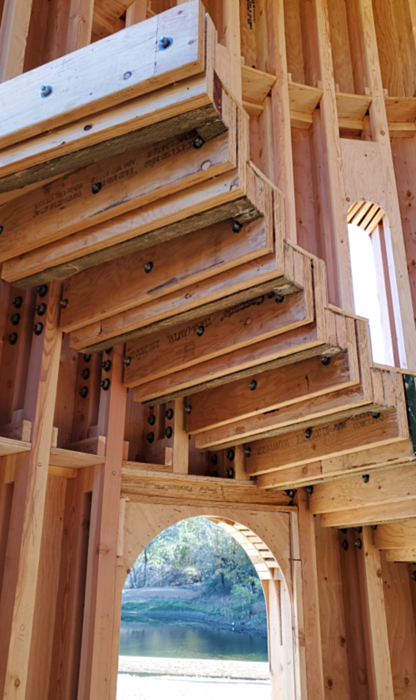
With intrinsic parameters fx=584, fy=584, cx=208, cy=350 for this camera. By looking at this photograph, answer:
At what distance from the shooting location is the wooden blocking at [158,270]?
8.90ft

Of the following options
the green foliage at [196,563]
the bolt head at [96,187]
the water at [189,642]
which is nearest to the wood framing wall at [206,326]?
the bolt head at [96,187]

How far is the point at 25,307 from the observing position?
12.1 feet

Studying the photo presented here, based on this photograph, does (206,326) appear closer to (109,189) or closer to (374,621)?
(109,189)

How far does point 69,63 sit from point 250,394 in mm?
2334

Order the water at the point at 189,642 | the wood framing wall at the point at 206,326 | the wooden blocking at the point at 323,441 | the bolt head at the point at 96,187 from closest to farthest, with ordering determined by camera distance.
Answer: the wood framing wall at the point at 206,326
the bolt head at the point at 96,187
the wooden blocking at the point at 323,441
the water at the point at 189,642

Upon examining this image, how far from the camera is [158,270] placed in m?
3.03

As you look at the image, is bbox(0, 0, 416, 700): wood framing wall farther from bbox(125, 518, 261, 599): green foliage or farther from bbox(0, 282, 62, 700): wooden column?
bbox(125, 518, 261, 599): green foliage

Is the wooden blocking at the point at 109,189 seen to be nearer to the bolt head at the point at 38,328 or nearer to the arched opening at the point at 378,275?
the bolt head at the point at 38,328

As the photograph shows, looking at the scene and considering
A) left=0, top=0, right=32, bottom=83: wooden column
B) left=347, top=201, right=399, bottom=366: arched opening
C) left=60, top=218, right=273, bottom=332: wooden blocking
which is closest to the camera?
left=0, top=0, right=32, bottom=83: wooden column

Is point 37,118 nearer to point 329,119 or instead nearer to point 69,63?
point 69,63

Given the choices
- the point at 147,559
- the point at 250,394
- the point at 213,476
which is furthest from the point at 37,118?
the point at 147,559

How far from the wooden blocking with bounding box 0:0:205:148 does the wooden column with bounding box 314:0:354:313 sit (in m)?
2.66

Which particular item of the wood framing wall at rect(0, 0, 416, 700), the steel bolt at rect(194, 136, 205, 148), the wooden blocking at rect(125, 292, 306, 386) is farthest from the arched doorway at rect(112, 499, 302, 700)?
the steel bolt at rect(194, 136, 205, 148)

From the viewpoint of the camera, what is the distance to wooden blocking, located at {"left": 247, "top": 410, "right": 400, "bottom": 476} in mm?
3520
